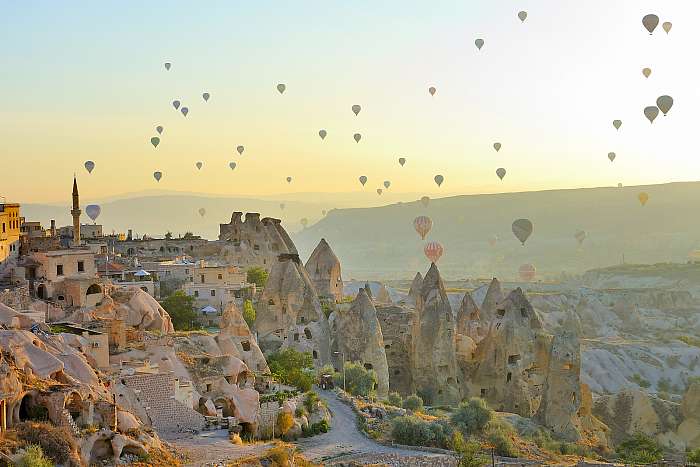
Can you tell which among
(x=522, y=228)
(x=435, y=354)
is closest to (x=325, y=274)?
(x=435, y=354)

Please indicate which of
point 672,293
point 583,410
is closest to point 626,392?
point 583,410

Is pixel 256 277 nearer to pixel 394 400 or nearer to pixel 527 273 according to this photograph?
pixel 394 400

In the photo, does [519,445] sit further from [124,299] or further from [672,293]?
[672,293]

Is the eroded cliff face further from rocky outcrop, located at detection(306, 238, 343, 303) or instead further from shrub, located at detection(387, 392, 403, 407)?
rocky outcrop, located at detection(306, 238, 343, 303)

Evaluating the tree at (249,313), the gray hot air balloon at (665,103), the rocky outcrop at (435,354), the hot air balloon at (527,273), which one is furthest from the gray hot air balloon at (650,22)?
the hot air balloon at (527,273)

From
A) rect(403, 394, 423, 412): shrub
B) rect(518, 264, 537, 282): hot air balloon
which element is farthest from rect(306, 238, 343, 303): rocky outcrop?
rect(518, 264, 537, 282): hot air balloon

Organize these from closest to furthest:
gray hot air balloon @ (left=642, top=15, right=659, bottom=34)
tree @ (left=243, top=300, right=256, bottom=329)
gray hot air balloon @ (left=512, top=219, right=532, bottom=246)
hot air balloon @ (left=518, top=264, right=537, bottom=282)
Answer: tree @ (left=243, top=300, right=256, bottom=329)
gray hot air balloon @ (left=642, top=15, right=659, bottom=34)
gray hot air balloon @ (left=512, top=219, right=532, bottom=246)
hot air balloon @ (left=518, top=264, right=537, bottom=282)

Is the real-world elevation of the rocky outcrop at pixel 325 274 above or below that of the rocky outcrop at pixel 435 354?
above

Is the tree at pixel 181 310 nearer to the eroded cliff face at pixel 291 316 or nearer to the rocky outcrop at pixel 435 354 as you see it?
the eroded cliff face at pixel 291 316
